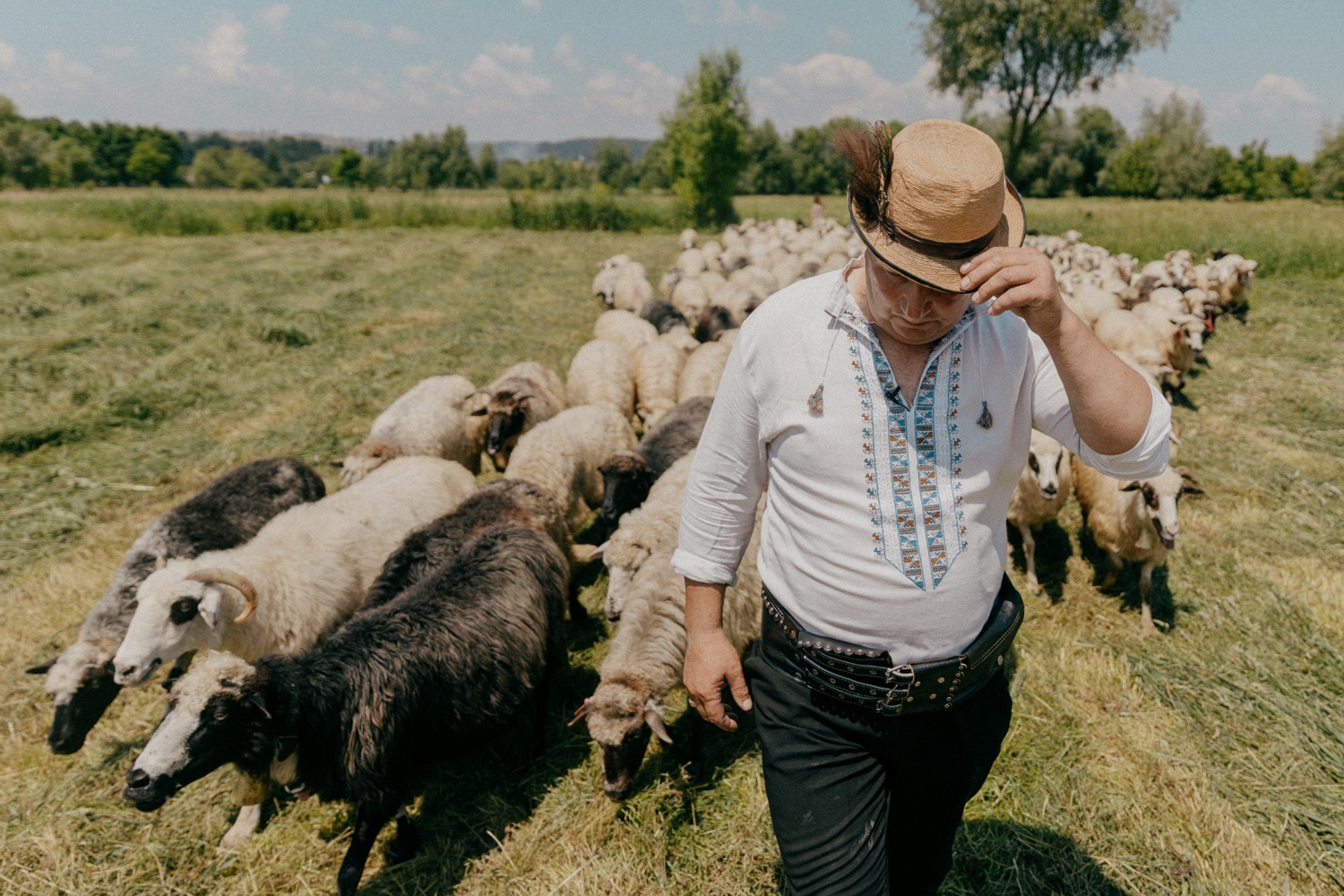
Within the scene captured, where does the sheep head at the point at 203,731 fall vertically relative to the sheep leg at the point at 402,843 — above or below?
above

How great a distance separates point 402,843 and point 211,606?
1.85 meters

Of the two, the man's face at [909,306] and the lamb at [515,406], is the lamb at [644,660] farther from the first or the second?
the lamb at [515,406]

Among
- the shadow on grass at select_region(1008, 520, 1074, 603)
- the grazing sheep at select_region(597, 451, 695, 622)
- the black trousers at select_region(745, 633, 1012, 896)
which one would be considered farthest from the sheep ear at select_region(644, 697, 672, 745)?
the shadow on grass at select_region(1008, 520, 1074, 603)

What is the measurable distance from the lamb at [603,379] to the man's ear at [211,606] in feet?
16.3

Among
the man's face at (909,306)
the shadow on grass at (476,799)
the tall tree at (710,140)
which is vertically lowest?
the shadow on grass at (476,799)

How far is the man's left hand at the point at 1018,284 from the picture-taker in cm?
137

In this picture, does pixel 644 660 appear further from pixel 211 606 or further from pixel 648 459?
pixel 648 459

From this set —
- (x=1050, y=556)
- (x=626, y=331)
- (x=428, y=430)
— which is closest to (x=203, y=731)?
(x=428, y=430)

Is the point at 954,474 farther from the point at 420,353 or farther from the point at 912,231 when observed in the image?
the point at 420,353

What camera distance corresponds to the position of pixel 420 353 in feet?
39.0

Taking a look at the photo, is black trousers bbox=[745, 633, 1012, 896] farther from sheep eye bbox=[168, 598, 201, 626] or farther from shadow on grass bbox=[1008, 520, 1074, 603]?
shadow on grass bbox=[1008, 520, 1074, 603]

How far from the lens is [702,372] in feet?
27.3

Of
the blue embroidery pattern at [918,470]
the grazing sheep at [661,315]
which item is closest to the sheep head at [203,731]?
the blue embroidery pattern at [918,470]

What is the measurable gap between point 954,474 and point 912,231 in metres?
0.65
